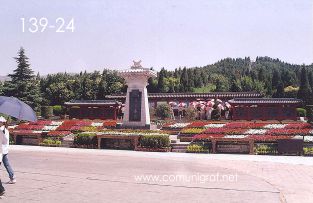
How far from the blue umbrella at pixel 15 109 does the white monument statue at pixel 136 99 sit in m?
19.4

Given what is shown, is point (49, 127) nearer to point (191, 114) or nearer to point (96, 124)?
point (96, 124)

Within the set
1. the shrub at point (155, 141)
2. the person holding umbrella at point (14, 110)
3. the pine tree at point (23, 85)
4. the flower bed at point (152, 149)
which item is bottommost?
the flower bed at point (152, 149)

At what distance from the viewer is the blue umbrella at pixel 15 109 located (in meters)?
9.10

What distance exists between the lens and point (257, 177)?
40.6 ft

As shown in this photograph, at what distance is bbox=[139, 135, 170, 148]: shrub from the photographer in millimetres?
21719

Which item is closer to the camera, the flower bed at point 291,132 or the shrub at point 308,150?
the shrub at point 308,150

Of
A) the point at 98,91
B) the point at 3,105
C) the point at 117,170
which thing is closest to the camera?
the point at 3,105

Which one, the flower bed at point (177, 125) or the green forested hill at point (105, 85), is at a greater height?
the green forested hill at point (105, 85)

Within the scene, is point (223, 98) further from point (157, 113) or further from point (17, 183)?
point (17, 183)

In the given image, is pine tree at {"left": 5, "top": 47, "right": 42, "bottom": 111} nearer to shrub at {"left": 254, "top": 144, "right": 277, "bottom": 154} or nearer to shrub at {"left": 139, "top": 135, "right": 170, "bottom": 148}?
shrub at {"left": 139, "top": 135, "right": 170, "bottom": 148}

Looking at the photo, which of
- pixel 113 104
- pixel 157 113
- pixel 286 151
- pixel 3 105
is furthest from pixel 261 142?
pixel 113 104

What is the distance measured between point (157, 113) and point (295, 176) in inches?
1343

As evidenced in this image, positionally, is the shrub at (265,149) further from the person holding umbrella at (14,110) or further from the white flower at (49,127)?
the white flower at (49,127)

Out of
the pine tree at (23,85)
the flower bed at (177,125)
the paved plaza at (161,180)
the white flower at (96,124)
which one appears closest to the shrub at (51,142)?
the white flower at (96,124)
